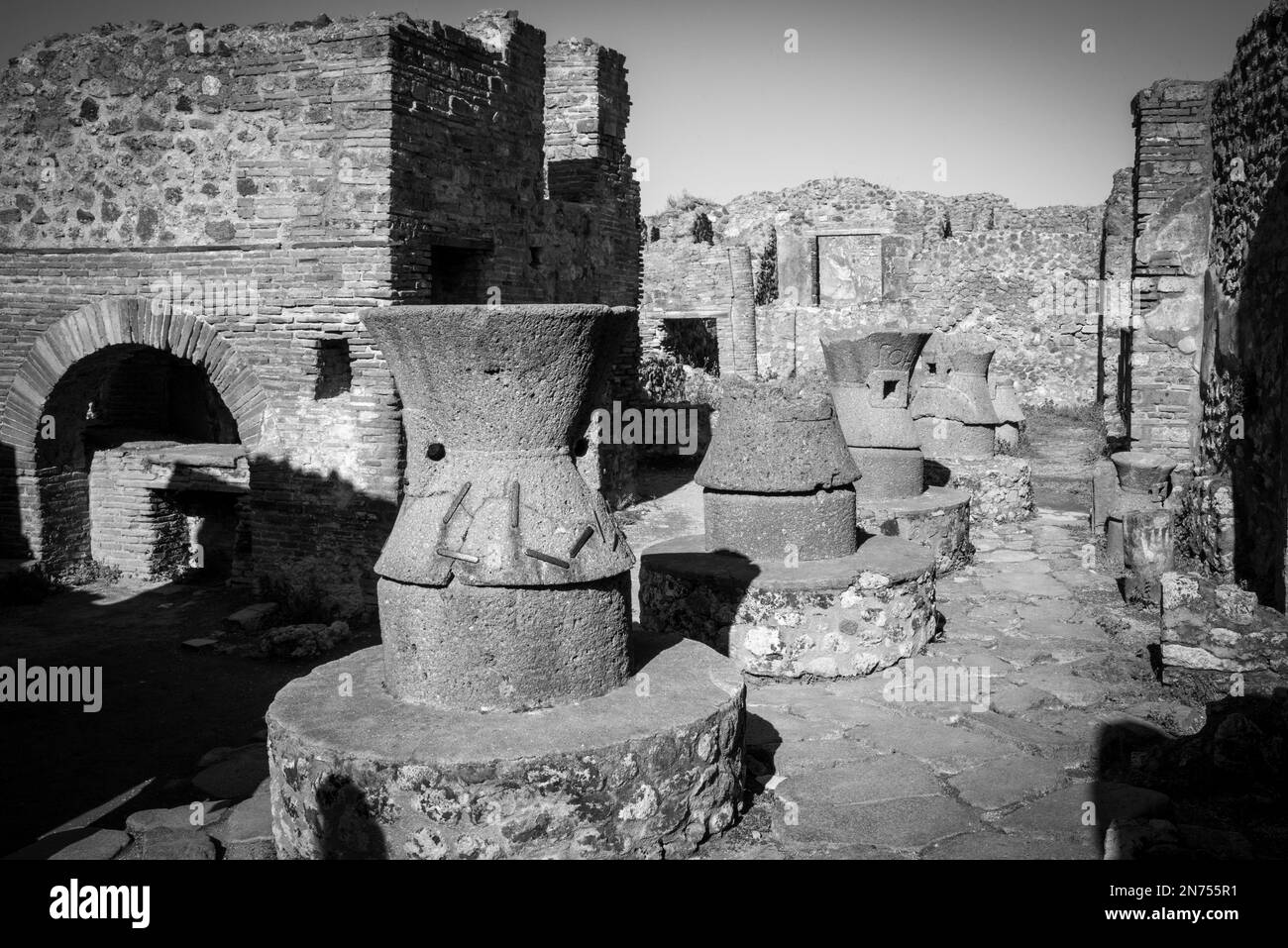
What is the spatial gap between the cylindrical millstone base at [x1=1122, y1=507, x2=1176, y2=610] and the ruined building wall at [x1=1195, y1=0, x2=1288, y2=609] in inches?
17.4

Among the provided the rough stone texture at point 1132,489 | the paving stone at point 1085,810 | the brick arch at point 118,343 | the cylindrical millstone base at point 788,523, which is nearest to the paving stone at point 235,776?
the cylindrical millstone base at point 788,523

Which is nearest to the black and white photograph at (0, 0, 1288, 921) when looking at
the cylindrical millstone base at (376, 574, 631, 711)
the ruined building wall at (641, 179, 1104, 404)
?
the cylindrical millstone base at (376, 574, 631, 711)

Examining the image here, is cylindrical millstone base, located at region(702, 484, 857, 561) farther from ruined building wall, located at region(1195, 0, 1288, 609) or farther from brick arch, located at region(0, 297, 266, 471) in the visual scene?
brick arch, located at region(0, 297, 266, 471)

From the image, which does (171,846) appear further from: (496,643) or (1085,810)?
(1085,810)

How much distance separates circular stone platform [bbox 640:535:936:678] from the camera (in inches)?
246

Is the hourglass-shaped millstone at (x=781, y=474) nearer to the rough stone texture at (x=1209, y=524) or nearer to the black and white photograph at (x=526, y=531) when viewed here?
the black and white photograph at (x=526, y=531)

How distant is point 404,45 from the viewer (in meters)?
8.21

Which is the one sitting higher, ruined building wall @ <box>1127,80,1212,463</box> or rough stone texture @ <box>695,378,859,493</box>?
ruined building wall @ <box>1127,80,1212,463</box>

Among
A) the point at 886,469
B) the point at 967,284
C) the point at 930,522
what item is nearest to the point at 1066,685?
the point at 930,522

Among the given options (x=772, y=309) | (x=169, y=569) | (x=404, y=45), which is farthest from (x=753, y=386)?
(x=772, y=309)

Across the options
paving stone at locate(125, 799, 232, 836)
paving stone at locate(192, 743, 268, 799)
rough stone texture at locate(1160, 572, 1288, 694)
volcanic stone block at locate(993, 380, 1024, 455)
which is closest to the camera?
paving stone at locate(125, 799, 232, 836)

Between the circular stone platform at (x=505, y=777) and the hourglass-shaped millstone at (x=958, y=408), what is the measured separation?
9.19 metres
